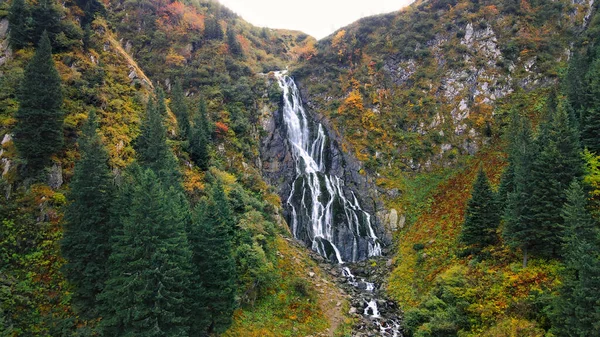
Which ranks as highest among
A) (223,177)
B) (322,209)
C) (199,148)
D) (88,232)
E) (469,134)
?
(469,134)

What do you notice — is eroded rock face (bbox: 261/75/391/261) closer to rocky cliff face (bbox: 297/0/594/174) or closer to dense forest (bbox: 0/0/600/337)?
dense forest (bbox: 0/0/600/337)

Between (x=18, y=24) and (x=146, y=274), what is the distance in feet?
100

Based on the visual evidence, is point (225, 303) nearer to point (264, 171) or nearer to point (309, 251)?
point (309, 251)

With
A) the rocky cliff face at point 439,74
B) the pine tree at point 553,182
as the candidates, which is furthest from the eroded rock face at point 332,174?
→ the pine tree at point 553,182

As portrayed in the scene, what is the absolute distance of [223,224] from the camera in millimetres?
22875

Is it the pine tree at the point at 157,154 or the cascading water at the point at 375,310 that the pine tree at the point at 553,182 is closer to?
the cascading water at the point at 375,310

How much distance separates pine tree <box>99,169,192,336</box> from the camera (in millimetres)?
18000

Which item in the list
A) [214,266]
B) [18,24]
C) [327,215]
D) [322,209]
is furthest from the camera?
[322,209]

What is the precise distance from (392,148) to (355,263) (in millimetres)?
20254

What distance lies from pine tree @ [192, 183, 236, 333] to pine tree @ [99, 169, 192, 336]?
2069 mm

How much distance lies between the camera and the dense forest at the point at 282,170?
1939 centimetres

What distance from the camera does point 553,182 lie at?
2173 cm

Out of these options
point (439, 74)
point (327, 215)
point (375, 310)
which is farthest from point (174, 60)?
point (375, 310)

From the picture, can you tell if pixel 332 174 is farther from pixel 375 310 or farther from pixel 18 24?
pixel 18 24
